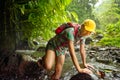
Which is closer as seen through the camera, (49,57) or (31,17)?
(49,57)

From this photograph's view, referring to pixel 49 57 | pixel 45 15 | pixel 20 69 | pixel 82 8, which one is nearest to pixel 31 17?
pixel 45 15

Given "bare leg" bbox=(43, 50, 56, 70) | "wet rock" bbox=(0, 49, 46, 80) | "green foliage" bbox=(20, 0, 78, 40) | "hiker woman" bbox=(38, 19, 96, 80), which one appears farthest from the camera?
"green foliage" bbox=(20, 0, 78, 40)

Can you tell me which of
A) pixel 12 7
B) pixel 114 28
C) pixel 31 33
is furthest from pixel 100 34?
pixel 12 7

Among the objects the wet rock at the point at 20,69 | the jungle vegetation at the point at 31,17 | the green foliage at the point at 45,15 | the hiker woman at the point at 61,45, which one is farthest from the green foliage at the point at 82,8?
the hiker woman at the point at 61,45

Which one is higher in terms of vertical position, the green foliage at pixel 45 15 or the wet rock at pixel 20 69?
the green foliage at pixel 45 15

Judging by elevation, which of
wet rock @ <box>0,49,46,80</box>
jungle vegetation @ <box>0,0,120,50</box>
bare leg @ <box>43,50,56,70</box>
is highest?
jungle vegetation @ <box>0,0,120,50</box>

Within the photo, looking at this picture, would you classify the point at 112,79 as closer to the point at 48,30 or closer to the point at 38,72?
the point at 38,72

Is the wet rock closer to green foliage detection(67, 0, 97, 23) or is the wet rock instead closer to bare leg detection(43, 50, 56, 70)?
bare leg detection(43, 50, 56, 70)

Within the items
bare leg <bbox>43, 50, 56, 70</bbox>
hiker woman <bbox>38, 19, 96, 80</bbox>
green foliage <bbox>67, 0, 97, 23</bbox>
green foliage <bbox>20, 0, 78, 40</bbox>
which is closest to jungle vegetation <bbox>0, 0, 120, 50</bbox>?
green foliage <bbox>20, 0, 78, 40</bbox>

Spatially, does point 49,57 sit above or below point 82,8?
below

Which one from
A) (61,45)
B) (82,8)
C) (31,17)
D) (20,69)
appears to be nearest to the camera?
(61,45)

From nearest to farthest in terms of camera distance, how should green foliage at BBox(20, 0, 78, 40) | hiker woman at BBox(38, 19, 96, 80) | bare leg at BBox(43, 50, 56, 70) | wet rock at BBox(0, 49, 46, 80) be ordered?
hiker woman at BBox(38, 19, 96, 80)
bare leg at BBox(43, 50, 56, 70)
wet rock at BBox(0, 49, 46, 80)
green foliage at BBox(20, 0, 78, 40)

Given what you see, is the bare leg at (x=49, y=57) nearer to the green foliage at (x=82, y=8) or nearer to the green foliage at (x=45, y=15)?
the green foliage at (x=45, y=15)

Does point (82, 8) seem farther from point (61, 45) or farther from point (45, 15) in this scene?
point (61, 45)
